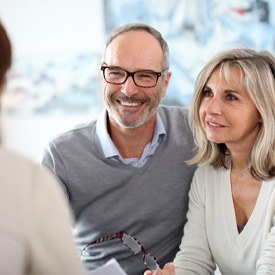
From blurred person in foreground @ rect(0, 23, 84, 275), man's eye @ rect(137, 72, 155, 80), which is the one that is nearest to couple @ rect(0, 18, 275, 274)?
man's eye @ rect(137, 72, 155, 80)

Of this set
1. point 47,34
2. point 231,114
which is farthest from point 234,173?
point 47,34

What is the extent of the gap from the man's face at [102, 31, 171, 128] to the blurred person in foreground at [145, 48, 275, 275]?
0.19 meters

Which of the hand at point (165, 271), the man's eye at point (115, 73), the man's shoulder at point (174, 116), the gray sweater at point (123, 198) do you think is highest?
the man's eye at point (115, 73)

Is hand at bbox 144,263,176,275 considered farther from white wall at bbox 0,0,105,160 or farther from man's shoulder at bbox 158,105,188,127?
white wall at bbox 0,0,105,160

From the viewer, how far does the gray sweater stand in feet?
6.05

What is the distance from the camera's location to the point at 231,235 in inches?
66.9

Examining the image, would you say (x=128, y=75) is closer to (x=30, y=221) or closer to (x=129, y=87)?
(x=129, y=87)

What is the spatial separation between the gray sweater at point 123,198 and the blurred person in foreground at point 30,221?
1.06 m

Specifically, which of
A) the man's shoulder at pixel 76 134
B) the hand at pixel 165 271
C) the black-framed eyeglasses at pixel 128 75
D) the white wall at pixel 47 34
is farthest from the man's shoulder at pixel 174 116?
the white wall at pixel 47 34

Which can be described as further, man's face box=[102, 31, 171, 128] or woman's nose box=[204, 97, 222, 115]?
man's face box=[102, 31, 171, 128]

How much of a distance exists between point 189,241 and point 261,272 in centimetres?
27

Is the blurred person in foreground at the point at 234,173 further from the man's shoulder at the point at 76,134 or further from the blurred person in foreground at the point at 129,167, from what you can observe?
the man's shoulder at the point at 76,134

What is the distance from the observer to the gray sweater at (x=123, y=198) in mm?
1845

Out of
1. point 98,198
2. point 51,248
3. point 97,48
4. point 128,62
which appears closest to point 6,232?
point 51,248
